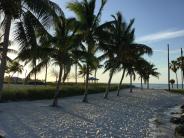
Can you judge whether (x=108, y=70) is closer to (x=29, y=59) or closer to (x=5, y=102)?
(x=5, y=102)

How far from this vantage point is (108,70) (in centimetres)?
3750

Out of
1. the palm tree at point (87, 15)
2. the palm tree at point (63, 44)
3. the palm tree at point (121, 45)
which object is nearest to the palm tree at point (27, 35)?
the palm tree at point (63, 44)

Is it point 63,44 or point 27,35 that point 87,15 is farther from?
point 27,35

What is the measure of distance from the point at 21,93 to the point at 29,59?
27.3 feet

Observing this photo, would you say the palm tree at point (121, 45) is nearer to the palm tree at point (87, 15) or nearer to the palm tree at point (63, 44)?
the palm tree at point (87, 15)

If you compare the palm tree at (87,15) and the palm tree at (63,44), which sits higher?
the palm tree at (87,15)

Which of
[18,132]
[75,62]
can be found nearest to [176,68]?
[75,62]

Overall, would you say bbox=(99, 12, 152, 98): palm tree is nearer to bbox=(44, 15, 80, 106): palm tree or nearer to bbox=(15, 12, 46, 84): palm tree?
bbox=(44, 15, 80, 106): palm tree

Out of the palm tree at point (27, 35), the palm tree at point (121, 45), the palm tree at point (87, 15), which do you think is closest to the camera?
the palm tree at point (27, 35)

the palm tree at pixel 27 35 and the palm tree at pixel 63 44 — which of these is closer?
the palm tree at pixel 27 35

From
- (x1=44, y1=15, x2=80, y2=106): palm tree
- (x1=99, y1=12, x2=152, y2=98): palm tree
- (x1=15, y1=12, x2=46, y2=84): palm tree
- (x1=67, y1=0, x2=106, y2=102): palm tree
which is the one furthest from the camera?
(x1=99, y1=12, x2=152, y2=98): palm tree

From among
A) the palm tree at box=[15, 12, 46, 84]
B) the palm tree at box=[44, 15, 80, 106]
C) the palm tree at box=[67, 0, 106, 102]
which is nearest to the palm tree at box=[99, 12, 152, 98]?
the palm tree at box=[67, 0, 106, 102]

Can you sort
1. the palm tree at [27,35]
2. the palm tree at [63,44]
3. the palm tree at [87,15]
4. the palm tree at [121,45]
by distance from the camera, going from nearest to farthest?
the palm tree at [27,35] → the palm tree at [63,44] → the palm tree at [87,15] → the palm tree at [121,45]

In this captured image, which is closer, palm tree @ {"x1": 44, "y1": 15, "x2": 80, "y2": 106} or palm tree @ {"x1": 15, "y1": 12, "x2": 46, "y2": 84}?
palm tree @ {"x1": 15, "y1": 12, "x2": 46, "y2": 84}
